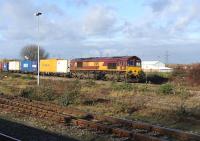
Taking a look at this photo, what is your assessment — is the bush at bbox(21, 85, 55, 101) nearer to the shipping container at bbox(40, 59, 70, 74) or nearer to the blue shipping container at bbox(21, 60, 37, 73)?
the shipping container at bbox(40, 59, 70, 74)

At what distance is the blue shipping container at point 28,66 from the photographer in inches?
2963

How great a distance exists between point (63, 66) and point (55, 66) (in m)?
4.66

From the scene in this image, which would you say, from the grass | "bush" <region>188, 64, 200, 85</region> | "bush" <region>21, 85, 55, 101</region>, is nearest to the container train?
"bush" <region>188, 64, 200, 85</region>

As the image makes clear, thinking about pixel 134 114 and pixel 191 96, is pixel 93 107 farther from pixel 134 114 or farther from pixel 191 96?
pixel 191 96

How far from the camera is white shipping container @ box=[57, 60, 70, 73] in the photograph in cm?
6412

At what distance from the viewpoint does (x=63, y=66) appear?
65812mm

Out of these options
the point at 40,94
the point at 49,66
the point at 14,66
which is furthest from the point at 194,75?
the point at 14,66

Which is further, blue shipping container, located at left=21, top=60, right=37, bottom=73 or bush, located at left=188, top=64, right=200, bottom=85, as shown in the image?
blue shipping container, located at left=21, top=60, right=37, bottom=73

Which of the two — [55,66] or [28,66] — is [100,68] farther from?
[28,66]

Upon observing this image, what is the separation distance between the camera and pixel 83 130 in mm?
14508

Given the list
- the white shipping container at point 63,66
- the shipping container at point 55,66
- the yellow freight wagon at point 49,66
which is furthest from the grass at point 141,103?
the yellow freight wagon at point 49,66

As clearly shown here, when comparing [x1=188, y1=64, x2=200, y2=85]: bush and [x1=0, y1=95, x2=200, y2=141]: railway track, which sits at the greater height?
[x1=188, y1=64, x2=200, y2=85]: bush

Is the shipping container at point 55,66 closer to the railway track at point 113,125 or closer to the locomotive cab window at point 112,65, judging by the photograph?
the locomotive cab window at point 112,65

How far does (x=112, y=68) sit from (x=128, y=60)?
271 centimetres
